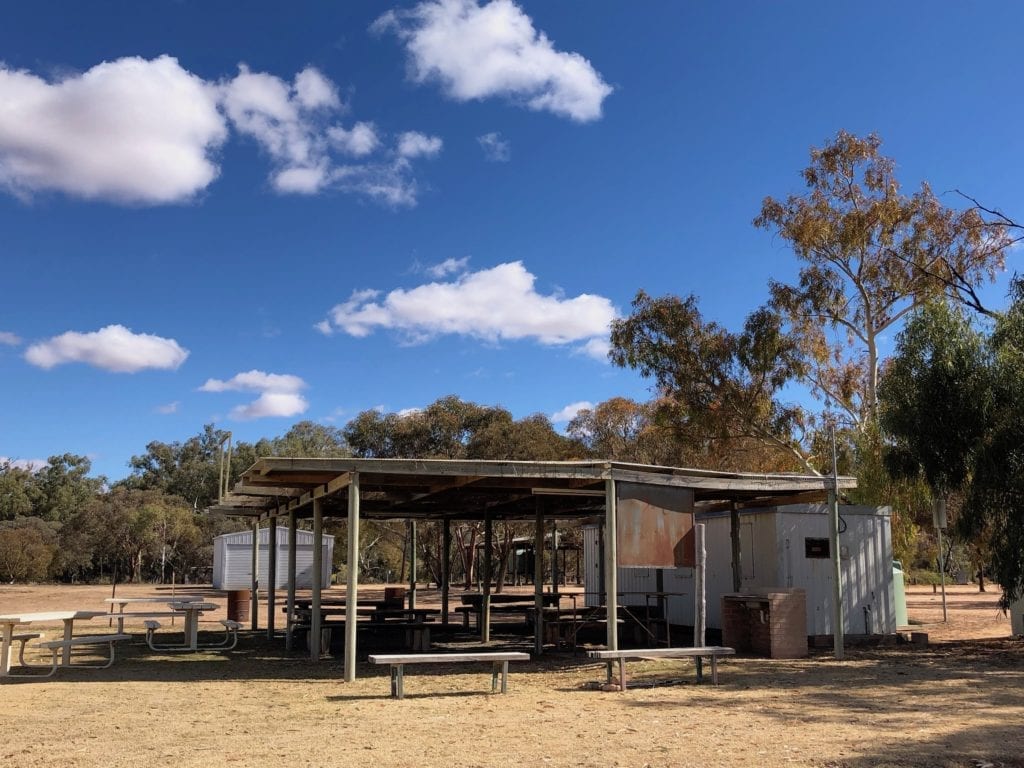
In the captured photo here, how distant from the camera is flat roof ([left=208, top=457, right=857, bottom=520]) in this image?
36.3ft

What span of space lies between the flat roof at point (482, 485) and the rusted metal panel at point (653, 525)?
0.18 meters

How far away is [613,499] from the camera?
465 inches

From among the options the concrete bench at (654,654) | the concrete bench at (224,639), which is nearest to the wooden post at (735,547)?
the concrete bench at (654,654)

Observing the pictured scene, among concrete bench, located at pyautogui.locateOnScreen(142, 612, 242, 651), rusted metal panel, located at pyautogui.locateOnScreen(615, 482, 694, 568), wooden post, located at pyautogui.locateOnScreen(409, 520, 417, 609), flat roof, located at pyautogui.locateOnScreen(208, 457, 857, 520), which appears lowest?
concrete bench, located at pyautogui.locateOnScreen(142, 612, 242, 651)

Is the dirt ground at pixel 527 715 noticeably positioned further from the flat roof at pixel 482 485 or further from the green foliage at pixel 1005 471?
the flat roof at pixel 482 485

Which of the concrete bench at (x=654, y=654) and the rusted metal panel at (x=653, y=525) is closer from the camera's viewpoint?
the concrete bench at (x=654, y=654)

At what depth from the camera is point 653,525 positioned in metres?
12.2

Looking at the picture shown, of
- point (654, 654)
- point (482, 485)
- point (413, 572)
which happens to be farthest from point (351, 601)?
point (413, 572)

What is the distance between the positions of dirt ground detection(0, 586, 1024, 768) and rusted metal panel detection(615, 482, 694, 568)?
1401mm

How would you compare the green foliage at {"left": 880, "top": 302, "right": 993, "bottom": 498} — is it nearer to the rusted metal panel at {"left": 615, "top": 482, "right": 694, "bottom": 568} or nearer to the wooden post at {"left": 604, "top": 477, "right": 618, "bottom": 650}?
the rusted metal panel at {"left": 615, "top": 482, "right": 694, "bottom": 568}

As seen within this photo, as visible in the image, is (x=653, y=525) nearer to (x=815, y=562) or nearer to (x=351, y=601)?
(x=351, y=601)

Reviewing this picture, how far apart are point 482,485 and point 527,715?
4819 mm

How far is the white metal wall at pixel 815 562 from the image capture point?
15.6 meters

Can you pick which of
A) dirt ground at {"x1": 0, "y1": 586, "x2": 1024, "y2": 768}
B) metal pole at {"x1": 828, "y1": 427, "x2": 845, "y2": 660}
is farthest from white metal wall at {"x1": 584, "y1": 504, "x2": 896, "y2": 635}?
dirt ground at {"x1": 0, "y1": 586, "x2": 1024, "y2": 768}
